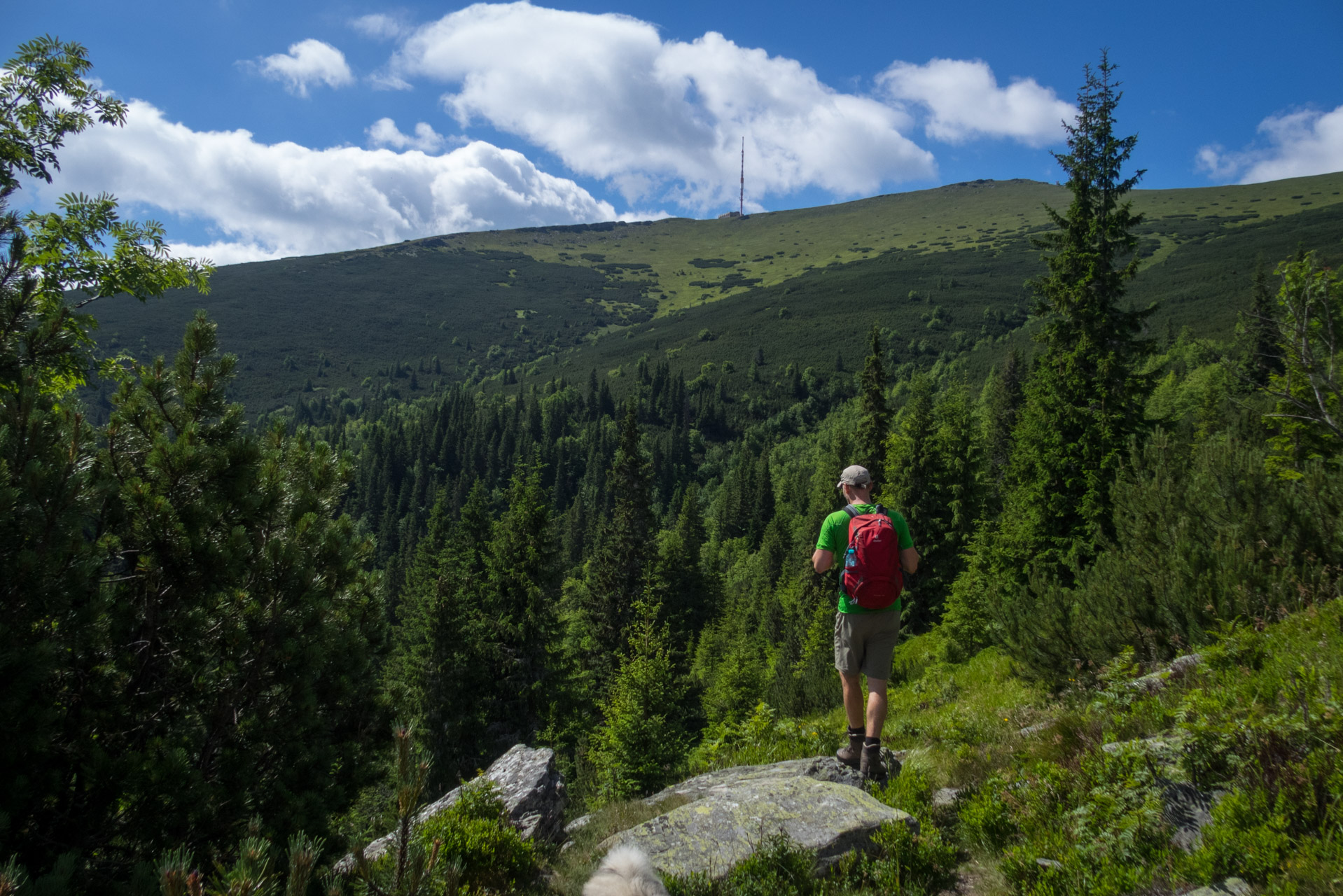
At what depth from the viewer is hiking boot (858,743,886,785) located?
18.6 feet

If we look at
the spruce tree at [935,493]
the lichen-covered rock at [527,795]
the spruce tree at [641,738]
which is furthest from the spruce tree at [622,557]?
the lichen-covered rock at [527,795]

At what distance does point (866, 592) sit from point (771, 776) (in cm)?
200

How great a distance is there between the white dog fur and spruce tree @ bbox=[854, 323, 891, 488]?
80.8 feet

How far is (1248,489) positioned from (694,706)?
25.9m

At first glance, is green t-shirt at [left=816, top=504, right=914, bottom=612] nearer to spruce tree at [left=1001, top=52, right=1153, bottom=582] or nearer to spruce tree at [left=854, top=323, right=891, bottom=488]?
spruce tree at [left=1001, top=52, right=1153, bottom=582]

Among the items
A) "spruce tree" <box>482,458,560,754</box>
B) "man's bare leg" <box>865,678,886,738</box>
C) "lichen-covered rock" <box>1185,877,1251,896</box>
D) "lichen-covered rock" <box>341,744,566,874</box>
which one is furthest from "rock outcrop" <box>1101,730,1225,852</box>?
"spruce tree" <box>482,458,560,754</box>

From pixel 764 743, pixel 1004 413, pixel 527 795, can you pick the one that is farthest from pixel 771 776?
pixel 1004 413

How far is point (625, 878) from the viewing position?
2.90 metres

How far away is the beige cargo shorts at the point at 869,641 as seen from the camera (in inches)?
222

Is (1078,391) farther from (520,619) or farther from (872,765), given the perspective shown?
(520,619)

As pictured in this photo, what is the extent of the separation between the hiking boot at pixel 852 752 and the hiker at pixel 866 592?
4 cm

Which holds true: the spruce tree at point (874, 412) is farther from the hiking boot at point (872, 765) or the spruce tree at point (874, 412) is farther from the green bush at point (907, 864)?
the green bush at point (907, 864)

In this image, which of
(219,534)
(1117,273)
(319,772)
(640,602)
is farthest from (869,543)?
(640,602)

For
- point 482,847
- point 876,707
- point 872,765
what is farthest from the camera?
point 872,765
